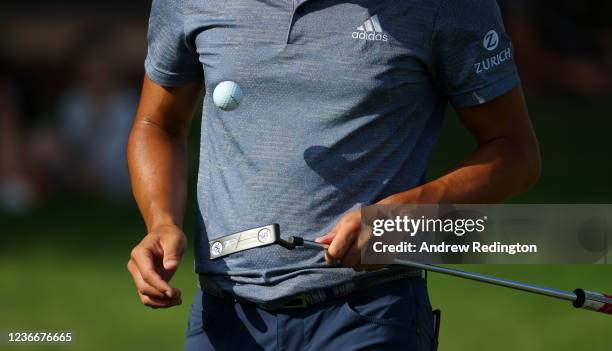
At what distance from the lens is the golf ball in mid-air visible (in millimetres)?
3652

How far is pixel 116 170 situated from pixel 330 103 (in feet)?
31.5

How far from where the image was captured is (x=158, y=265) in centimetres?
362

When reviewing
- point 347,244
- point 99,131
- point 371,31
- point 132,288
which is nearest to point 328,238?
point 347,244

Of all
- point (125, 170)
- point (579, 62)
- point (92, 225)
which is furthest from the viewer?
point (579, 62)

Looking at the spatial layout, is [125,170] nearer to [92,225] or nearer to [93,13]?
[92,225]

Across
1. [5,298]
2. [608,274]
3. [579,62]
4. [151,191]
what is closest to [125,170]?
[5,298]

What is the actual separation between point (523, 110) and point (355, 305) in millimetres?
752

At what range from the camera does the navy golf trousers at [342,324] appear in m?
3.61

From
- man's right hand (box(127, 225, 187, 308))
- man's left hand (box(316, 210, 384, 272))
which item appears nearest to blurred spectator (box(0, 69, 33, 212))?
man's right hand (box(127, 225, 187, 308))

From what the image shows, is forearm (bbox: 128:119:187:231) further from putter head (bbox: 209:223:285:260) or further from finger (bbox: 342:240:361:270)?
finger (bbox: 342:240:361:270)

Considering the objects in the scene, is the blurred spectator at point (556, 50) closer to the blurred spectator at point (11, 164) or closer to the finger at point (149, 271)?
the blurred spectator at point (11, 164)

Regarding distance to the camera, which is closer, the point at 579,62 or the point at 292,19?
the point at 292,19

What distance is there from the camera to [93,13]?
1706 centimetres

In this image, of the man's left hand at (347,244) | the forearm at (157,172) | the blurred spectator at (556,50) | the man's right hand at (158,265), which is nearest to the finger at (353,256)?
the man's left hand at (347,244)
